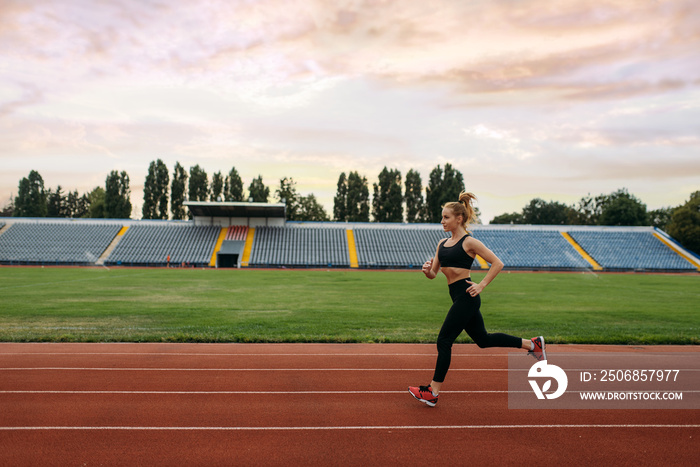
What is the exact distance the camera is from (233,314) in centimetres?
1340

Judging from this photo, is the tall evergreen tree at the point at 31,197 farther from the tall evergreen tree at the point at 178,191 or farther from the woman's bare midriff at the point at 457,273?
the woman's bare midriff at the point at 457,273

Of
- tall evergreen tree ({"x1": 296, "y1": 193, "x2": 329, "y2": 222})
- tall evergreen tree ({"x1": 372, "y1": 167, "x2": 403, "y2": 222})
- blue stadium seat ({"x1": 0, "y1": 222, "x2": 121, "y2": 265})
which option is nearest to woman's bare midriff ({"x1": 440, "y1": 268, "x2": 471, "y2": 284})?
blue stadium seat ({"x1": 0, "y1": 222, "x2": 121, "y2": 265})

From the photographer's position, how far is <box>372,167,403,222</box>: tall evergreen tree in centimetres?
7275

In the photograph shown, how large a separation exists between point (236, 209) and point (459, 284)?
5088 cm

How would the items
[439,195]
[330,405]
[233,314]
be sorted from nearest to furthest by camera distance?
1. [330,405]
2. [233,314]
3. [439,195]

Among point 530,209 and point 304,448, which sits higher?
point 530,209

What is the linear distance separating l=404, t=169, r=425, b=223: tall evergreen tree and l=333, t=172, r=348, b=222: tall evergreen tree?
9732 mm

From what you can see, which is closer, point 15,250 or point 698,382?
point 698,382

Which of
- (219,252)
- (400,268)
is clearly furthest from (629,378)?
(219,252)

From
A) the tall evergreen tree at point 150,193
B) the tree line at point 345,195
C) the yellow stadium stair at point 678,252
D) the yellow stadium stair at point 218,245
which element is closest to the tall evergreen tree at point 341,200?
the tree line at point 345,195

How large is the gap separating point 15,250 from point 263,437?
54.4 metres

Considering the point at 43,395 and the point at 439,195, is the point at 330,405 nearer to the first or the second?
the point at 43,395

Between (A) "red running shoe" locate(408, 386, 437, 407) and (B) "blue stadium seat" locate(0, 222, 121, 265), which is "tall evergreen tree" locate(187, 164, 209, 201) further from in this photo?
(A) "red running shoe" locate(408, 386, 437, 407)

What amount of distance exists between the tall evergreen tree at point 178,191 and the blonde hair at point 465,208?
7188cm
